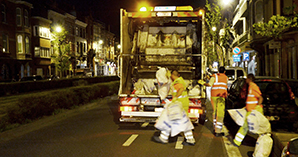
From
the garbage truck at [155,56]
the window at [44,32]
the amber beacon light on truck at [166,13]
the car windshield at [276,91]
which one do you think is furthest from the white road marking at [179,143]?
the window at [44,32]

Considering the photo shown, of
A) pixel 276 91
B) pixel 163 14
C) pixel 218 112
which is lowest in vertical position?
pixel 218 112

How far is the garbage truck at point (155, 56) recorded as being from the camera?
8.77m

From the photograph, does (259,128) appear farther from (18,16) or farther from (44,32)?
(44,32)

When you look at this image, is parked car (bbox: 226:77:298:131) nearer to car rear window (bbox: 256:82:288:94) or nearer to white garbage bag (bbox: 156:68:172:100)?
car rear window (bbox: 256:82:288:94)

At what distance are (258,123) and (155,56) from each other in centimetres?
459

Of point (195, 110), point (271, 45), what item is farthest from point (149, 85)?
point (271, 45)

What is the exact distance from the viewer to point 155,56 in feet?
33.7

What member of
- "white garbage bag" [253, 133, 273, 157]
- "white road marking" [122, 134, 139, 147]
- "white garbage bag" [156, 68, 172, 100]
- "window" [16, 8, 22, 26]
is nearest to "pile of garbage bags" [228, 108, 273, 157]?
"white garbage bag" [253, 133, 273, 157]

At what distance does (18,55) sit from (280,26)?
29970 mm

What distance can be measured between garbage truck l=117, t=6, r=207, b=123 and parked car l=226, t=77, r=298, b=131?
112cm

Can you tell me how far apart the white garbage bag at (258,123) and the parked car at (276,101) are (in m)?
2.01

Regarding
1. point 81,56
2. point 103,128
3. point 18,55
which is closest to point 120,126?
point 103,128

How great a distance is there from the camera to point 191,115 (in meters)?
8.55

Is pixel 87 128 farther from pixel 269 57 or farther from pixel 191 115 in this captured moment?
pixel 269 57
